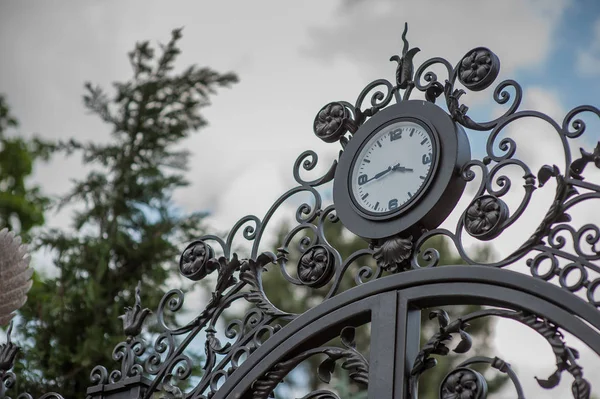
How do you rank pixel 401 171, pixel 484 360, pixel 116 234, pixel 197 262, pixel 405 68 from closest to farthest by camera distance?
pixel 484 360 < pixel 401 171 < pixel 405 68 < pixel 197 262 < pixel 116 234

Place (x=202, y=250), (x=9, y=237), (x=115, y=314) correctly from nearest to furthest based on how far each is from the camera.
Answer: (x=202, y=250), (x=9, y=237), (x=115, y=314)

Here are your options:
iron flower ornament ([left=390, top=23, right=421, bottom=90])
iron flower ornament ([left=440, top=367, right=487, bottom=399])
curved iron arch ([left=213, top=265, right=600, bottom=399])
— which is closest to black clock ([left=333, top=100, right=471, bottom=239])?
iron flower ornament ([left=390, top=23, right=421, bottom=90])

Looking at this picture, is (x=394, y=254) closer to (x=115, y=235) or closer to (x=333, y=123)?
(x=333, y=123)

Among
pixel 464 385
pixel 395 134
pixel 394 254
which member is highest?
pixel 395 134

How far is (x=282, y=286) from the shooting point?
11.9 metres

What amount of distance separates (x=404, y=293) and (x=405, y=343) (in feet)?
0.64

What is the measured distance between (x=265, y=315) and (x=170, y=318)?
313cm

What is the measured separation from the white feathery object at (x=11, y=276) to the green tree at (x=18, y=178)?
490 cm

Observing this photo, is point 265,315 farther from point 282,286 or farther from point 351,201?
point 282,286

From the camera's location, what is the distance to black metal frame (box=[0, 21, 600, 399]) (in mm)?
3086

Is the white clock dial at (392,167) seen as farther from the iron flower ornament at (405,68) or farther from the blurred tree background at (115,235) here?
the blurred tree background at (115,235)

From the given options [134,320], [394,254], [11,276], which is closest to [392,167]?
[394,254]

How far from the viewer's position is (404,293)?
3459mm

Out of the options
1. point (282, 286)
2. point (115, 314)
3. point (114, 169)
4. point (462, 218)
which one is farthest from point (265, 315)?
point (282, 286)
